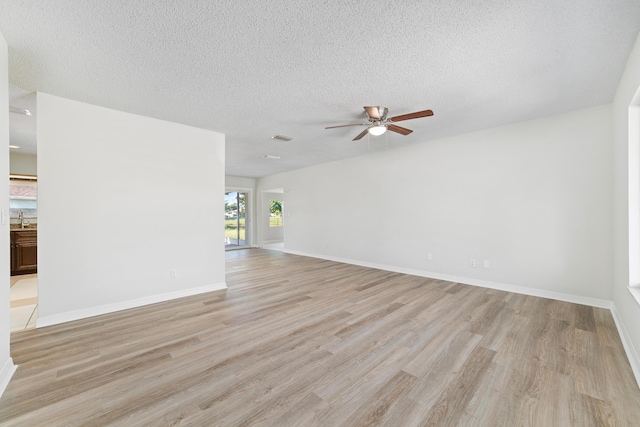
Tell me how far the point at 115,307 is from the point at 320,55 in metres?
3.70

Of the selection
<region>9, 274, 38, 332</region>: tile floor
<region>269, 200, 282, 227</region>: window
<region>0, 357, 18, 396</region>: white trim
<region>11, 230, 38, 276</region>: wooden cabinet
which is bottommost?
<region>9, 274, 38, 332</region>: tile floor

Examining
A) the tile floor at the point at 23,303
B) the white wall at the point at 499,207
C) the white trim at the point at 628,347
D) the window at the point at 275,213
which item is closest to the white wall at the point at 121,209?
the tile floor at the point at 23,303

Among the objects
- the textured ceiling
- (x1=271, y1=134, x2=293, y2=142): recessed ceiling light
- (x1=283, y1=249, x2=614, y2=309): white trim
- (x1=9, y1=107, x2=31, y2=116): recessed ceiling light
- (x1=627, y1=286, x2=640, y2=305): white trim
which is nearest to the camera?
the textured ceiling

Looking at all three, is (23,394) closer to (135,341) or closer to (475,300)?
(135,341)

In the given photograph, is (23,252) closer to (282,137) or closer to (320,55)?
(282,137)

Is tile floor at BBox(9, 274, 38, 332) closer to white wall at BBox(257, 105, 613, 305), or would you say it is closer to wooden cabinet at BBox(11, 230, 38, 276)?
wooden cabinet at BBox(11, 230, 38, 276)

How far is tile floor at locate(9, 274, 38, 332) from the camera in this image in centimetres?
282

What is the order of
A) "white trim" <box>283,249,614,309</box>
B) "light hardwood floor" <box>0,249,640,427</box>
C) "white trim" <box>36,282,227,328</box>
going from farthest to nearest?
"white trim" <box>283,249,614,309</box>, "white trim" <box>36,282,227,328</box>, "light hardwood floor" <box>0,249,640,427</box>

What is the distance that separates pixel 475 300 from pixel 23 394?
14.7 ft

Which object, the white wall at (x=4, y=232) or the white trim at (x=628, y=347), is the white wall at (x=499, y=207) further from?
the white wall at (x=4, y=232)

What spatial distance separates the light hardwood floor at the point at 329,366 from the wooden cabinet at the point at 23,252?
12.8 ft

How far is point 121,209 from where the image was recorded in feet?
10.6

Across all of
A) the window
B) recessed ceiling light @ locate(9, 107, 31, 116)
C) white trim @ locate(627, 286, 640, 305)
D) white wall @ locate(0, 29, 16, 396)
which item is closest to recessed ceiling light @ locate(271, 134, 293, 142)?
white wall @ locate(0, 29, 16, 396)

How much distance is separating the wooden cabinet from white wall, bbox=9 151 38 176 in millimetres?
1231
